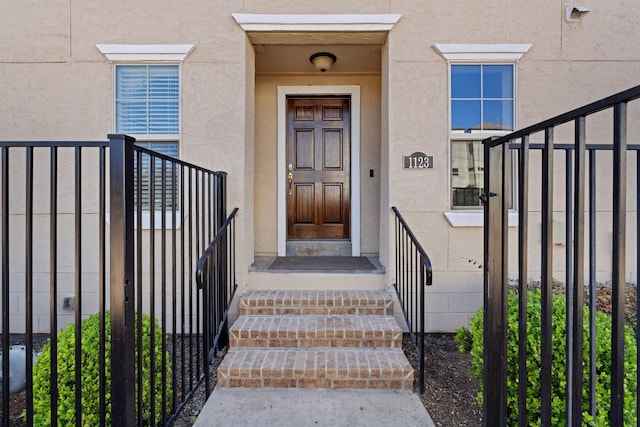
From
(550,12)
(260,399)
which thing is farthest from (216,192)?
(550,12)

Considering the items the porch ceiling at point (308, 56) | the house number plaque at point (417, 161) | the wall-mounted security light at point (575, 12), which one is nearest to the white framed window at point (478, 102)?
the house number plaque at point (417, 161)

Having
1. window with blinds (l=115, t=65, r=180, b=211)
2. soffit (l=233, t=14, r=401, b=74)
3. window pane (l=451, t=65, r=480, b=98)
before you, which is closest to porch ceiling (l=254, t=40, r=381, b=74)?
soffit (l=233, t=14, r=401, b=74)

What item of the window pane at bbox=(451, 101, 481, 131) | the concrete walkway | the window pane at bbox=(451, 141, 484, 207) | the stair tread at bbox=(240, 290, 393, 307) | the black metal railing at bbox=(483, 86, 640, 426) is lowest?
the concrete walkway

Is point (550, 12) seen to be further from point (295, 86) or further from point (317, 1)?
point (295, 86)

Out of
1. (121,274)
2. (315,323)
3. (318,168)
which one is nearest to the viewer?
(121,274)

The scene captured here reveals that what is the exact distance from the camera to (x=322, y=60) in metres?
3.74

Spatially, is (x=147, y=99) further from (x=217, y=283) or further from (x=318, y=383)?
(x=318, y=383)

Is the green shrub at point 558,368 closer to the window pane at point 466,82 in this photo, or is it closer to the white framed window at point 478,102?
the white framed window at point 478,102

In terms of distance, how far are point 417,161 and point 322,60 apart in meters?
1.54

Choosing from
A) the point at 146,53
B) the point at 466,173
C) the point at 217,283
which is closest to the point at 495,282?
the point at 217,283

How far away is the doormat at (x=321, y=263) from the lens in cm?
344

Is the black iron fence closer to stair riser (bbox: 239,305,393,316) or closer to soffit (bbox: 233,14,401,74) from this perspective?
stair riser (bbox: 239,305,393,316)

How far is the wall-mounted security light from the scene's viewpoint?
3121 millimetres

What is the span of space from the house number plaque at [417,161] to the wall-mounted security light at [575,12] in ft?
5.75
